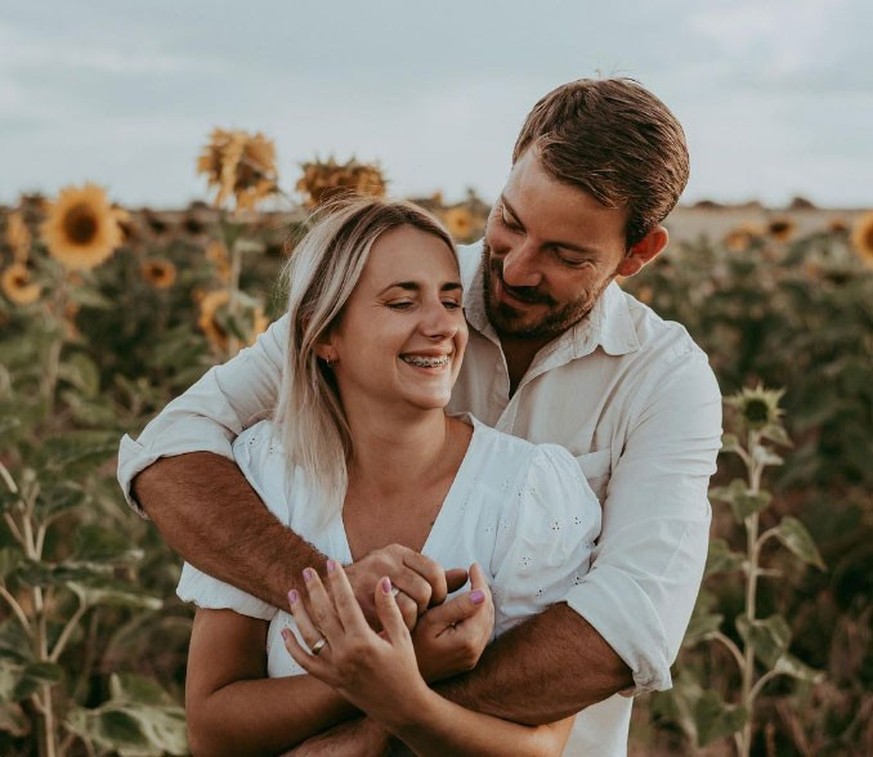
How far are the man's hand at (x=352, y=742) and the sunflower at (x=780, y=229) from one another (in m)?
8.57

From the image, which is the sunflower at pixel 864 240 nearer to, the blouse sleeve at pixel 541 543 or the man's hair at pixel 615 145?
the man's hair at pixel 615 145

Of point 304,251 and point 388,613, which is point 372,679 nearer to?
point 388,613

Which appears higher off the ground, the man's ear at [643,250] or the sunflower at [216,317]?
the man's ear at [643,250]

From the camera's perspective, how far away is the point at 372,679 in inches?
78.5

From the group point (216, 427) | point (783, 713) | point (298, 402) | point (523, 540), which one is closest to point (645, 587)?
point (523, 540)

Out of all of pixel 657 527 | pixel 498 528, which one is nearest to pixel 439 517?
pixel 498 528

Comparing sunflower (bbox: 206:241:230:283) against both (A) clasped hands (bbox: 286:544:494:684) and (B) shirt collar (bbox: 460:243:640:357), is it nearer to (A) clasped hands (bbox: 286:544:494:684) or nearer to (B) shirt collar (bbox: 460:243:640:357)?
(B) shirt collar (bbox: 460:243:640:357)

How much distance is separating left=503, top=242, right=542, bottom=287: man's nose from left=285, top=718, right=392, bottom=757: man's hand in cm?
89

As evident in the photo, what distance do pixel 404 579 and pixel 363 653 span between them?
133 mm

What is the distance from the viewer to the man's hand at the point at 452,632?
2.06 metres

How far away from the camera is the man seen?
224 centimetres

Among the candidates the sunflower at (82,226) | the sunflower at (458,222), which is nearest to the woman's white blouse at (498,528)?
the sunflower at (458,222)

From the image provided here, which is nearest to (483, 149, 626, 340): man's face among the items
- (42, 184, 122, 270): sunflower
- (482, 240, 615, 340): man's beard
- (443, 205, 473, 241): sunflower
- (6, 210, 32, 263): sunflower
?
(482, 240, 615, 340): man's beard

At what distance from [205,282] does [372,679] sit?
212 inches
